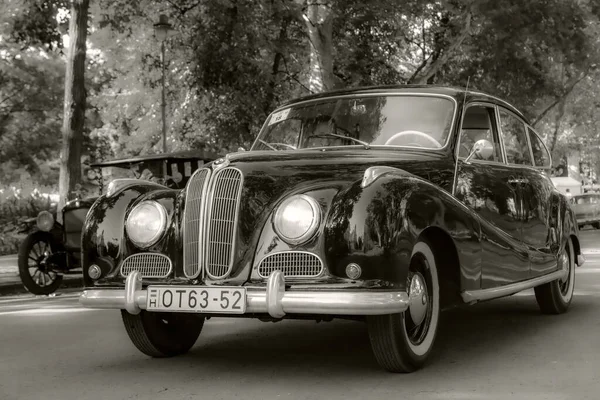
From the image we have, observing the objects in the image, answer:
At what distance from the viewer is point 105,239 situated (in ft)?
20.0

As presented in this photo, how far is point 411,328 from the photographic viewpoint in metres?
5.73

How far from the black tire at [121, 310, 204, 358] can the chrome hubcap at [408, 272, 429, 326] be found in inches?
59.3

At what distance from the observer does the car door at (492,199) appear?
21.8 ft

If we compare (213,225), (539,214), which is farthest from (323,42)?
(213,225)

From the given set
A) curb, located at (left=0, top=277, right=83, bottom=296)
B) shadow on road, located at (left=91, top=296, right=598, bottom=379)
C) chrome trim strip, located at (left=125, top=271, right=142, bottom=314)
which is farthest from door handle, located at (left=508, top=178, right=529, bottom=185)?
curb, located at (left=0, top=277, right=83, bottom=296)

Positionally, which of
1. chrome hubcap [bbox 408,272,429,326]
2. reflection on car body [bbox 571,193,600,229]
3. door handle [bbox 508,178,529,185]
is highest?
door handle [bbox 508,178,529,185]

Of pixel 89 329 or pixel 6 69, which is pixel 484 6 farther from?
pixel 89 329

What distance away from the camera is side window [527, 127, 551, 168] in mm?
8703

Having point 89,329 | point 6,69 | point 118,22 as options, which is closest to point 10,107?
point 6,69

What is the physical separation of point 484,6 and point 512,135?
1546cm

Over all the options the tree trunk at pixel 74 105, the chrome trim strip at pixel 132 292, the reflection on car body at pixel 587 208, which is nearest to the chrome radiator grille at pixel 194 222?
the chrome trim strip at pixel 132 292

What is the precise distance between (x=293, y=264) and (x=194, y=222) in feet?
2.38

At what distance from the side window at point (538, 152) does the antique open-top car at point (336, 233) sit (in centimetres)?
142

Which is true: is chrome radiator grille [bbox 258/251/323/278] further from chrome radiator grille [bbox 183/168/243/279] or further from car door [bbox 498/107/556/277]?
car door [bbox 498/107/556/277]
